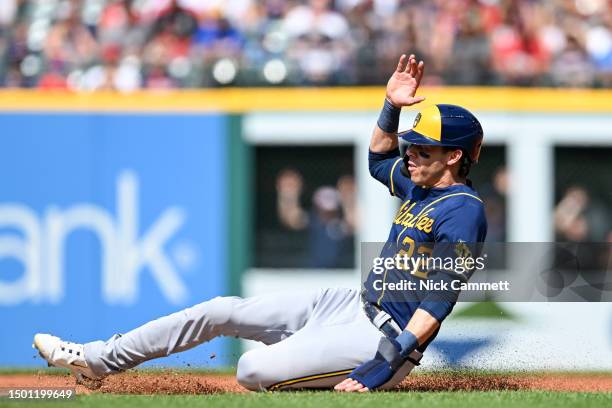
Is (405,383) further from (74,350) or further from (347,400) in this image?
(74,350)

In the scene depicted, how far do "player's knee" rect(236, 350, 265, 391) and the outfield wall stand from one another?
6.21 meters

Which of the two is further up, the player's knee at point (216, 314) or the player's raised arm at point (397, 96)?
the player's raised arm at point (397, 96)

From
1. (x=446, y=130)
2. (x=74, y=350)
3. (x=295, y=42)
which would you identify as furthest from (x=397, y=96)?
(x=295, y=42)

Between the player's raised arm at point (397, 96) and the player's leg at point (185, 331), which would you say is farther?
the player's raised arm at point (397, 96)

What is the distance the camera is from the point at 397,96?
6547mm

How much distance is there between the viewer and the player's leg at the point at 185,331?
236 inches

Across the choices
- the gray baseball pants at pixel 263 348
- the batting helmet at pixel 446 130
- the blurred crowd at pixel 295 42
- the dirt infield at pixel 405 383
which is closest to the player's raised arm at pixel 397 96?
the batting helmet at pixel 446 130

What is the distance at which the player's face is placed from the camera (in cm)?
613

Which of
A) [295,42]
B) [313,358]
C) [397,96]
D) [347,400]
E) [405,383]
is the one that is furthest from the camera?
[295,42]

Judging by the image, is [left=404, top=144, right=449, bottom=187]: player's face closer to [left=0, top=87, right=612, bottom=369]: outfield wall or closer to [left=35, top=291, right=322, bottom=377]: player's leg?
[left=35, top=291, right=322, bottom=377]: player's leg

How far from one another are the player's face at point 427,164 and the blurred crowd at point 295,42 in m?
6.61

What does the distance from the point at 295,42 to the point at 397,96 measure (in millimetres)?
6775

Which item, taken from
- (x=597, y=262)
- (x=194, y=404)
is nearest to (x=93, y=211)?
(x=597, y=262)

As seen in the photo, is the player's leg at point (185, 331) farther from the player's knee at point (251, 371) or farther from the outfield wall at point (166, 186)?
the outfield wall at point (166, 186)
